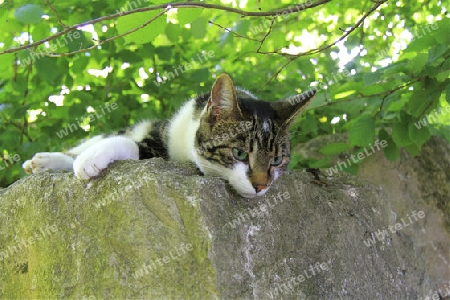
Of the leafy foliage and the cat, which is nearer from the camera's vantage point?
the cat

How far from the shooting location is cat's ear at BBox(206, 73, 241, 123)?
221 cm

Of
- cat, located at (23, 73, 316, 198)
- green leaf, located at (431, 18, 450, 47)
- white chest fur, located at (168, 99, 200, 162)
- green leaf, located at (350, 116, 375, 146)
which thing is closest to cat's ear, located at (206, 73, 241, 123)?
cat, located at (23, 73, 316, 198)

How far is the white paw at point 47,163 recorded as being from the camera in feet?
8.68

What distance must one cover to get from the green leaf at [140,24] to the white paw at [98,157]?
53 centimetres

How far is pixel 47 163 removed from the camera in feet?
8.73

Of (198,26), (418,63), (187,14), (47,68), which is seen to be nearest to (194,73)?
(198,26)

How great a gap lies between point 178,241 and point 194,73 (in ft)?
6.01

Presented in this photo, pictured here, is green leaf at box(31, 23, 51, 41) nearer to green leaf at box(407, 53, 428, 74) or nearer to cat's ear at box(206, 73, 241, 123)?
cat's ear at box(206, 73, 241, 123)

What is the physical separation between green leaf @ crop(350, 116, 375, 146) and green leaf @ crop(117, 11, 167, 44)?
152cm

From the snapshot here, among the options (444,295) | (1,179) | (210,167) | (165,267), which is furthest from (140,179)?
(444,295)

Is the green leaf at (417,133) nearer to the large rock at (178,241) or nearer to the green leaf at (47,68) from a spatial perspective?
the large rock at (178,241)

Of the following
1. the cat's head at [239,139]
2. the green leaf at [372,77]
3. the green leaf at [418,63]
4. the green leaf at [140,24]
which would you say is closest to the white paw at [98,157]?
the cat's head at [239,139]

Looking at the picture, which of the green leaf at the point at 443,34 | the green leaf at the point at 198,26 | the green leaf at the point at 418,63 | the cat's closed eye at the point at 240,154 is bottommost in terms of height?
the cat's closed eye at the point at 240,154

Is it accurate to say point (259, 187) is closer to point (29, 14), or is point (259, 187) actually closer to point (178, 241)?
point (178, 241)
